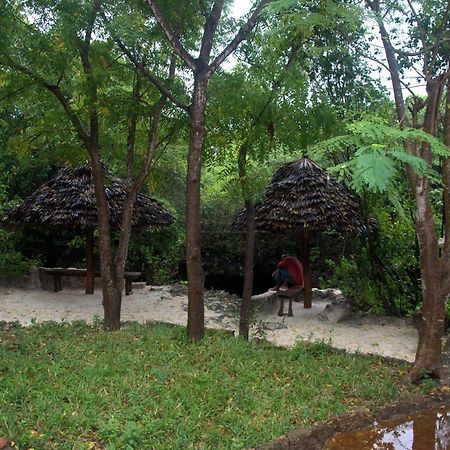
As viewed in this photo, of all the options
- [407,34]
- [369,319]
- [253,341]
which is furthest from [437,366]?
[407,34]

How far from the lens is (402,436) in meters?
4.76

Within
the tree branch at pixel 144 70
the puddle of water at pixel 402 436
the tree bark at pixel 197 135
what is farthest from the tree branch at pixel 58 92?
the puddle of water at pixel 402 436

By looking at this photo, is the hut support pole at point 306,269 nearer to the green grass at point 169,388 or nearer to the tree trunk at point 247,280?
the tree trunk at point 247,280

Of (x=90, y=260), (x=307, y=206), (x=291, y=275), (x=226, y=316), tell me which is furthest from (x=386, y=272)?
(x=90, y=260)

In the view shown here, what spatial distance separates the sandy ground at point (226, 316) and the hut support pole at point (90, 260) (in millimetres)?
197

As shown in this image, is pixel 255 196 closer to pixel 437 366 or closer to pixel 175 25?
pixel 175 25

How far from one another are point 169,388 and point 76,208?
6.04 metres

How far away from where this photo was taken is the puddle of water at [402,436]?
4559mm

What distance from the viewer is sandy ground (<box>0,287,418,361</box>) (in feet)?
26.3

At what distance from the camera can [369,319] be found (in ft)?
30.6

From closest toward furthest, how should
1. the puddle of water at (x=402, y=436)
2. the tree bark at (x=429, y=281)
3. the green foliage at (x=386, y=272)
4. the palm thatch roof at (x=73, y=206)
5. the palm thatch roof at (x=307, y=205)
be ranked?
the puddle of water at (x=402, y=436), the tree bark at (x=429, y=281), the green foliage at (x=386, y=272), the palm thatch roof at (x=307, y=205), the palm thatch roof at (x=73, y=206)

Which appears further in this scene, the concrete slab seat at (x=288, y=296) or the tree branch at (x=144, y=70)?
the concrete slab seat at (x=288, y=296)

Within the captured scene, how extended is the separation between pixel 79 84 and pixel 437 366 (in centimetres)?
537

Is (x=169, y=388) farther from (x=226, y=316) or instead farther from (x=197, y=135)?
(x=226, y=316)
